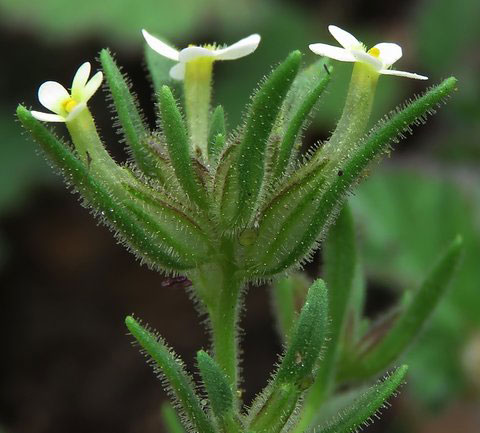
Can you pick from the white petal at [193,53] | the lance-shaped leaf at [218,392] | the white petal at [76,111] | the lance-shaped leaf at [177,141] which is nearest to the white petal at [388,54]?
the white petal at [193,53]

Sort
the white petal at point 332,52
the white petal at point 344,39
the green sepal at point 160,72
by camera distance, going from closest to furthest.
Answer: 1. the white petal at point 332,52
2. the white petal at point 344,39
3. the green sepal at point 160,72

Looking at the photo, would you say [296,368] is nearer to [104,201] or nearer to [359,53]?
[104,201]

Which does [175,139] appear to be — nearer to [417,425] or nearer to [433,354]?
[433,354]

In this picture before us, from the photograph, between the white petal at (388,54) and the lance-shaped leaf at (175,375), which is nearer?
the lance-shaped leaf at (175,375)

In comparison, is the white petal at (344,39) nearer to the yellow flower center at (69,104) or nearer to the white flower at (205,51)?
the white flower at (205,51)

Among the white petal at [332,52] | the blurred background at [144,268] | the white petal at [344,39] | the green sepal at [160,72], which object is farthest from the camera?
the blurred background at [144,268]

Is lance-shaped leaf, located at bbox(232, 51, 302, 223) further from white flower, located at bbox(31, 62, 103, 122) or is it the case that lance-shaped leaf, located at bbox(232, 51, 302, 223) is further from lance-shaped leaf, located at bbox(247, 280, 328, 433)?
white flower, located at bbox(31, 62, 103, 122)

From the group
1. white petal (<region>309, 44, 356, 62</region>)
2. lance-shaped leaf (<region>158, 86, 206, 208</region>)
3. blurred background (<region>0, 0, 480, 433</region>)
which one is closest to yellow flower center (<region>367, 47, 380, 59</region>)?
white petal (<region>309, 44, 356, 62</region>)
